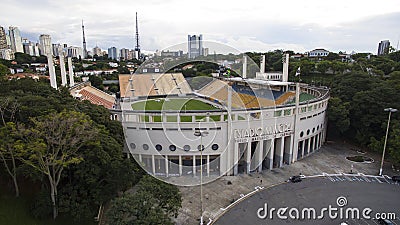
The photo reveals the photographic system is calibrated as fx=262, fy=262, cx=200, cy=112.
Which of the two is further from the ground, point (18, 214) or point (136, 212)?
point (136, 212)

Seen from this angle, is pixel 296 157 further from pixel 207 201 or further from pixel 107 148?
pixel 107 148

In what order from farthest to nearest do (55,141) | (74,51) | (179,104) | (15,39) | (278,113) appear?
(74,51) → (15,39) → (179,104) → (278,113) → (55,141)

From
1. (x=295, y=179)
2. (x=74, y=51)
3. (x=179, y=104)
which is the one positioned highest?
(x=74, y=51)

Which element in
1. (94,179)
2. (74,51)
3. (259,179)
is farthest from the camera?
(74,51)

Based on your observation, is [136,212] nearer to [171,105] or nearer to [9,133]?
[9,133]

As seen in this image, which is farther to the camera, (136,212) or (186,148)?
(186,148)

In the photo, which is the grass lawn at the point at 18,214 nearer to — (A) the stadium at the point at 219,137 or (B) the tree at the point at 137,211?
(B) the tree at the point at 137,211

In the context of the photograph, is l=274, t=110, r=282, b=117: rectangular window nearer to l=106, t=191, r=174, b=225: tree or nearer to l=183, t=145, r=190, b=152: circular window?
l=183, t=145, r=190, b=152: circular window

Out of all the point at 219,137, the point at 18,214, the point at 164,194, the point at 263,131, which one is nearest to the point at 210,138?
the point at 219,137
